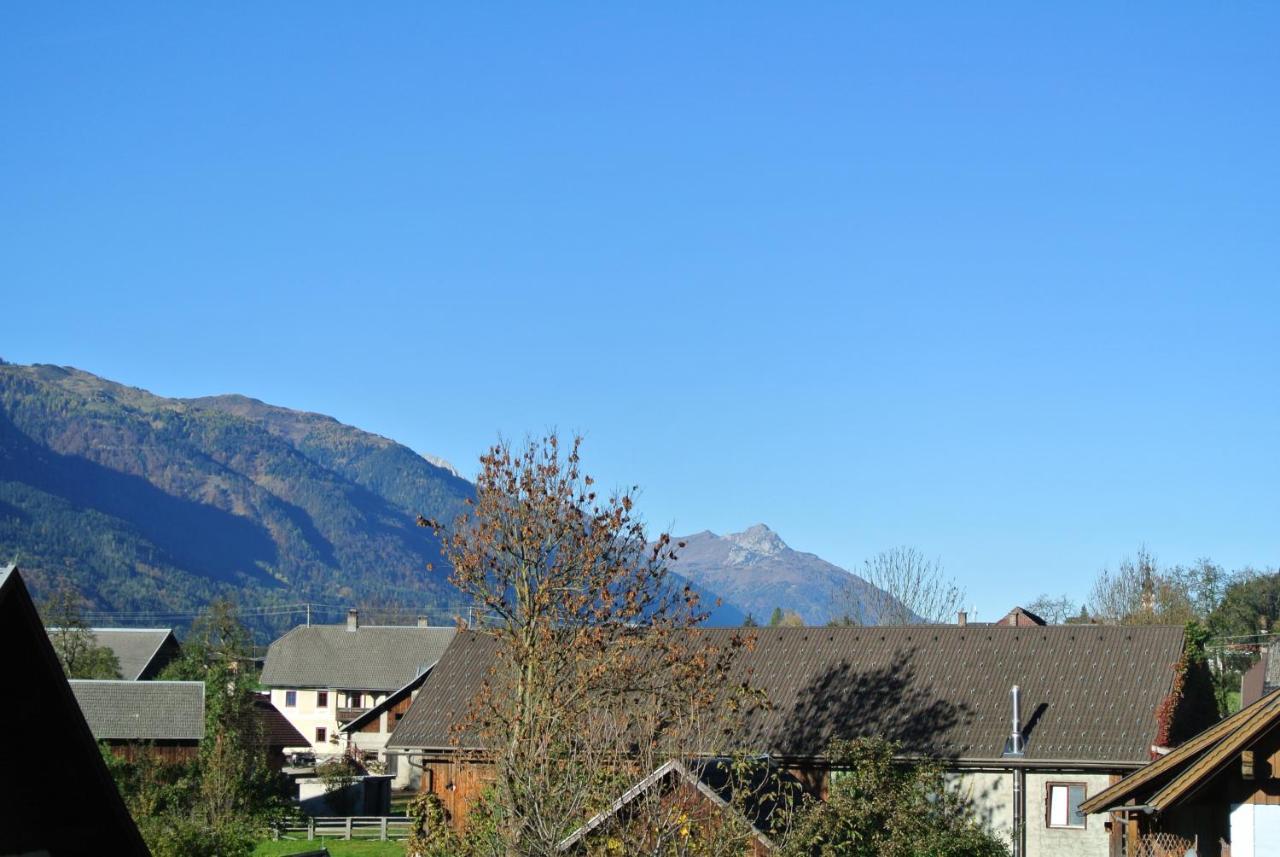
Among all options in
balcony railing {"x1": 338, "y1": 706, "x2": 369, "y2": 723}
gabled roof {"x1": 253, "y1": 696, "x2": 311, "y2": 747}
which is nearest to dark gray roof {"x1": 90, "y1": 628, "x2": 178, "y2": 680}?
balcony railing {"x1": 338, "y1": 706, "x2": 369, "y2": 723}

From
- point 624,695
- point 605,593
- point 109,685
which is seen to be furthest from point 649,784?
point 109,685

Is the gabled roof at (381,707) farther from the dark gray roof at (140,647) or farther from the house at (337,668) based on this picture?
the dark gray roof at (140,647)

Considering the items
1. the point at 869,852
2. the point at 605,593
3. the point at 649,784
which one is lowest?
the point at 869,852

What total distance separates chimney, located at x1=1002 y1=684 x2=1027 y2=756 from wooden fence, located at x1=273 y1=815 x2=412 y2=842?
66.7ft

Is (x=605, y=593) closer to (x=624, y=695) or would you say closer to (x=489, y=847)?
(x=624, y=695)

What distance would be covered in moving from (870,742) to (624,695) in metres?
14.1

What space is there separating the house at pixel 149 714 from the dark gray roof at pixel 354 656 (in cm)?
3374

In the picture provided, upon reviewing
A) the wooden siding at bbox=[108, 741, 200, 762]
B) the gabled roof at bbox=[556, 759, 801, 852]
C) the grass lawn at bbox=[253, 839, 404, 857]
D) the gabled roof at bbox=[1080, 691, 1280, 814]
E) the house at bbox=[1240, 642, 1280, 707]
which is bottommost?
the grass lawn at bbox=[253, 839, 404, 857]

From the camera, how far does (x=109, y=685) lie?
5962cm

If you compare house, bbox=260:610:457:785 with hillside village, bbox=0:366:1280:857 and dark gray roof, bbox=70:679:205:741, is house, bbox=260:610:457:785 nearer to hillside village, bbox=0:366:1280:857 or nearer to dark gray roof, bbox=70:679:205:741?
hillside village, bbox=0:366:1280:857

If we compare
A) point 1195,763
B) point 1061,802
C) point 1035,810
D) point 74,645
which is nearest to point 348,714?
point 74,645

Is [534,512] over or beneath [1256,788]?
over

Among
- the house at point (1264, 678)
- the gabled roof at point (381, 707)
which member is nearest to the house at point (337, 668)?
the gabled roof at point (381, 707)

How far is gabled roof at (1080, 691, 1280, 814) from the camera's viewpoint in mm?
16641
